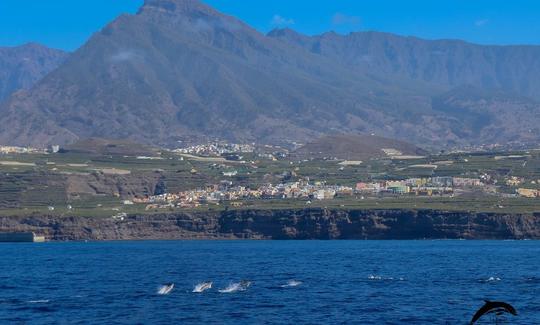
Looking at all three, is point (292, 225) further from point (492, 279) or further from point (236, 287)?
point (236, 287)

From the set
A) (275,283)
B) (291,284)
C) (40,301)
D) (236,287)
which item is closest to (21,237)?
(275,283)

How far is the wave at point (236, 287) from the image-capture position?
9031cm

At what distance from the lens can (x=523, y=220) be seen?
165 meters

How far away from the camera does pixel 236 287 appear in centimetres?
9150

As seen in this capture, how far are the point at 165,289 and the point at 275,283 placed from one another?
10.2m

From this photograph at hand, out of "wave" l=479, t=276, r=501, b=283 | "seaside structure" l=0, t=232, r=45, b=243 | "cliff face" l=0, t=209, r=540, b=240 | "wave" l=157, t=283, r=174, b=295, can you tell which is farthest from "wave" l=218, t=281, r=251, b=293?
"seaside structure" l=0, t=232, r=45, b=243

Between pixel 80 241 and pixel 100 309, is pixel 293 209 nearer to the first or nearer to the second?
pixel 80 241

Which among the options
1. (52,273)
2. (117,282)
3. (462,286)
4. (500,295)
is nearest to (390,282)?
(462,286)

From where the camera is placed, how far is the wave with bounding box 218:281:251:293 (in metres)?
90.3

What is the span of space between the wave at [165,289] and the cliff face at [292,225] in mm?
80113

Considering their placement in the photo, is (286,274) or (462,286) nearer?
(462,286)

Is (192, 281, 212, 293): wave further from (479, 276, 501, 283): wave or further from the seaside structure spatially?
the seaside structure

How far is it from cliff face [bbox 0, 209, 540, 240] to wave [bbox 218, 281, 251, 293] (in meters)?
77.6

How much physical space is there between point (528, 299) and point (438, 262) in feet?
121
